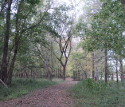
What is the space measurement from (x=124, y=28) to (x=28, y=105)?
21.5 ft

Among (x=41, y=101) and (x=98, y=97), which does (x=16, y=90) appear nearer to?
(x=41, y=101)

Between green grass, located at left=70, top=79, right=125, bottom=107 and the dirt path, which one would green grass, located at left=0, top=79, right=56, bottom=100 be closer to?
the dirt path

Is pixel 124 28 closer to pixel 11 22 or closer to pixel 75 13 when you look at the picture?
pixel 11 22

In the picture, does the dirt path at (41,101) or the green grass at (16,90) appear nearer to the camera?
the dirt path at (41,101)

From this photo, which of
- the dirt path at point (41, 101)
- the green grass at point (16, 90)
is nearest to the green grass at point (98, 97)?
the dirt path at point (41, 101)

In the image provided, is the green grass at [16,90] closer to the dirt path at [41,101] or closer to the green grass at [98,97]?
the dirt path at [41,101]

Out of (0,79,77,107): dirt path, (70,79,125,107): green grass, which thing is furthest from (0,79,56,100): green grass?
(70,79,125,107): green grass

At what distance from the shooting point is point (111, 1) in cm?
792

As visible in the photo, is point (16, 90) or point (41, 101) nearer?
point (41, 101)

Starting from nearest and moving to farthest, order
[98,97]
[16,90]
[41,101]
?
[41,101], [98,97], [16,90]

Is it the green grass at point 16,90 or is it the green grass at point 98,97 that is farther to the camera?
the green grass at point 16,90

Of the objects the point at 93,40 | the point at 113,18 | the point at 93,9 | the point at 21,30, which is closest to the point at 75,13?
the point at 93,9

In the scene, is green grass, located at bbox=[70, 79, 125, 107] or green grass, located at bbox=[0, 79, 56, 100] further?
green grass, located at bbox=[0, 79, 56, 100]

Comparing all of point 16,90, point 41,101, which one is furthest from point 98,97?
point 16,90
